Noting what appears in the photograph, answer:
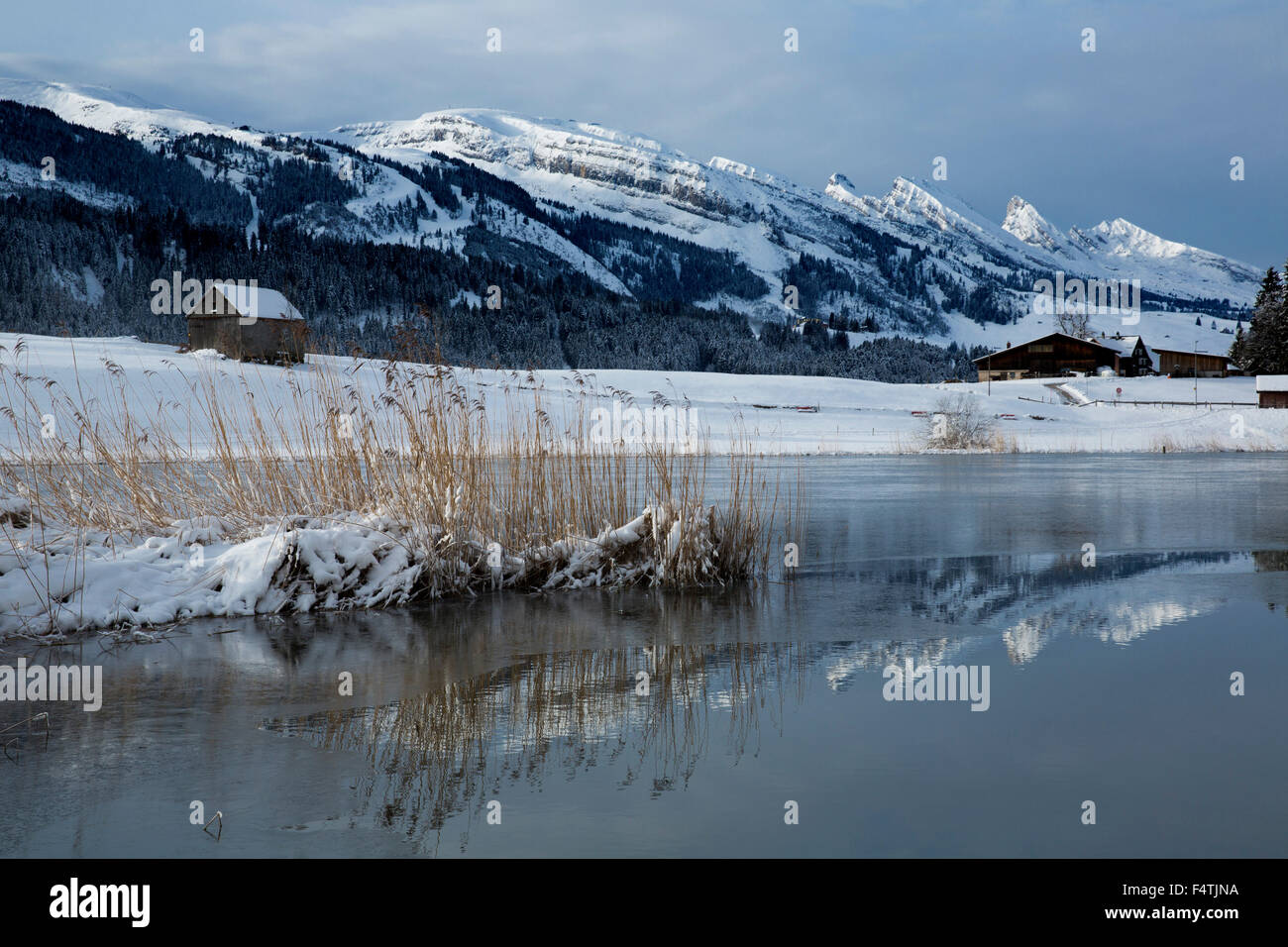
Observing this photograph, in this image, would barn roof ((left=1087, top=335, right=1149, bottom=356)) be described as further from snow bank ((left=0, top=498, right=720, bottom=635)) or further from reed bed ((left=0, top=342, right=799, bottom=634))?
snow bank ((left=0, top=498, right=720, bottom=635))

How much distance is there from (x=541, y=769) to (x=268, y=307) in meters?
61.1

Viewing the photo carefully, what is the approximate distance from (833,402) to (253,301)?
3367 centimetres

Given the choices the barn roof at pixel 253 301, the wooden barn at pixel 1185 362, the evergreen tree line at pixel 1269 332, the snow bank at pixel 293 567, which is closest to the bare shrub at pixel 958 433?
the snow bank at pixel 293 567

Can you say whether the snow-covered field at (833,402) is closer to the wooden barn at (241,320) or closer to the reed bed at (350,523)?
the wooden barn at (241,320)

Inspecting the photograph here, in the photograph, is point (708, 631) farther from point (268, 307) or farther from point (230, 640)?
point (268, 307)

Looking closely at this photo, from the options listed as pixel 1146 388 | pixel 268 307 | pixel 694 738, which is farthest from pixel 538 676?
pixel 1146 388

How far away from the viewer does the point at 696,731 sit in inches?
199

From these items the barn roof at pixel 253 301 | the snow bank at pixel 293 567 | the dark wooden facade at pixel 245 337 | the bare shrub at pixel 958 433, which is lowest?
the snow bank at pixel 293 567

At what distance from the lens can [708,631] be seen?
739cm

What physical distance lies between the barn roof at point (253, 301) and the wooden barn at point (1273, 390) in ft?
179

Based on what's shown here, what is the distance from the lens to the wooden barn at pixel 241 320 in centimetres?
5797

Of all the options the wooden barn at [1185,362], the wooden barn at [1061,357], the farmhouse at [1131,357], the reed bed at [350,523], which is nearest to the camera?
the reed bed at [350,523]

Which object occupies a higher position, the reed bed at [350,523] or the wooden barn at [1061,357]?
the wooden barn at [1061,357]

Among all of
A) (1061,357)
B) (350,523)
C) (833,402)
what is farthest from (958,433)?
(1061,357)
